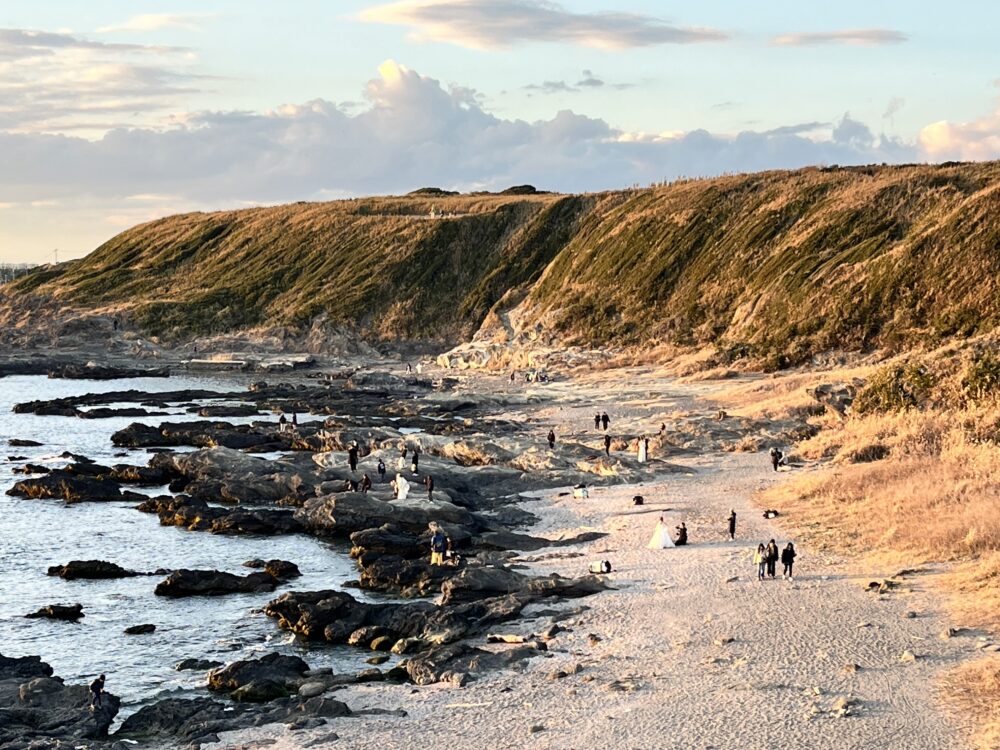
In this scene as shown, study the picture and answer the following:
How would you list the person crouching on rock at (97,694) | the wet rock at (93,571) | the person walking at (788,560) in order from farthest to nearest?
the wet rock at (93,571) → the person walking at (788,560) → the person crouching on rock at (97,694)

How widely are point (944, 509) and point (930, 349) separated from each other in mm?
30187

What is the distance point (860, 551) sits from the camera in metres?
33.9

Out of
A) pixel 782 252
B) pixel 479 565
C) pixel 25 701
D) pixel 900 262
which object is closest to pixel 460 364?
pixel 782 252

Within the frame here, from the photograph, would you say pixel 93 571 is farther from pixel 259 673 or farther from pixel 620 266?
pixel 620 266

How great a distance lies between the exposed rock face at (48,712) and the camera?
24.0 metres

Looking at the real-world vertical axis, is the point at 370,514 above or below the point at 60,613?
above

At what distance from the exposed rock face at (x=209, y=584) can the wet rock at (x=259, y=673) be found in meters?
7.99

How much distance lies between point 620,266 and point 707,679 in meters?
76.7

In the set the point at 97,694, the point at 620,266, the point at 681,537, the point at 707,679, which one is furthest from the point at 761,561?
the point at 620,266

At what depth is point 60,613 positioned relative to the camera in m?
33.9

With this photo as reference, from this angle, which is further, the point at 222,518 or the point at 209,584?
the point at 222,518

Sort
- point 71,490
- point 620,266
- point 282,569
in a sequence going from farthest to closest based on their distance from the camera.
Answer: point 620,266, point 71,490, point 282,569

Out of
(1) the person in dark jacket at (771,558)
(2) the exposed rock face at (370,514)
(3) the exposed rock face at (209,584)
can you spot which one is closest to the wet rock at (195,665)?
(3) the exposed rock face at (209,584)

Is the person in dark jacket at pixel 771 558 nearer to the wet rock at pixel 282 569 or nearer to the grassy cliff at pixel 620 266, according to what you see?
the wet rock at pixel 282 569
